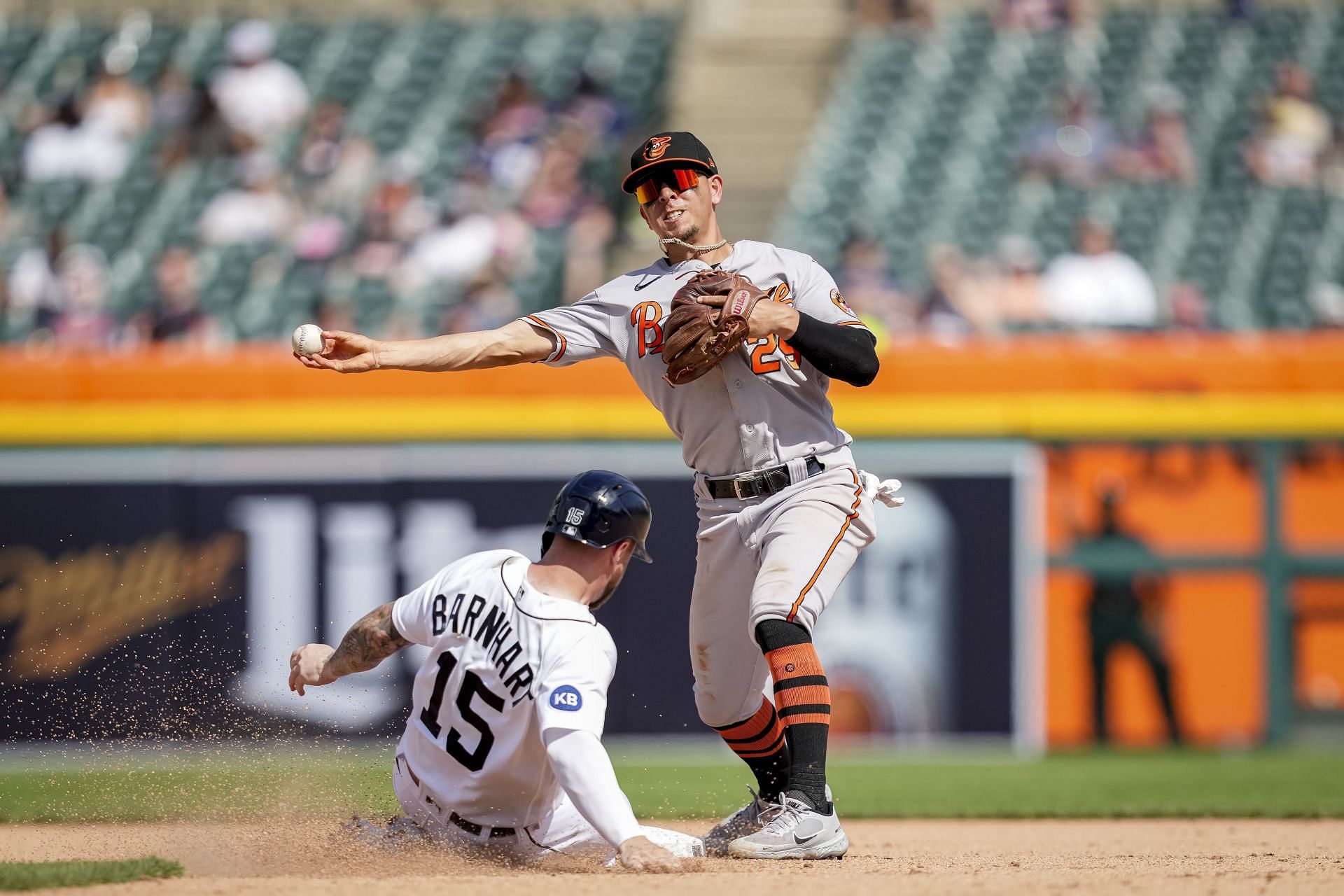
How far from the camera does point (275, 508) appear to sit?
8.25m

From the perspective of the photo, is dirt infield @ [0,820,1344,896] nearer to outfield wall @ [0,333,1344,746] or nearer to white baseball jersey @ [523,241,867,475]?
white baseball jersey @ [523,241,867,475]

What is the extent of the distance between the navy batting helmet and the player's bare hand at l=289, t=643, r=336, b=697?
2.29 ft

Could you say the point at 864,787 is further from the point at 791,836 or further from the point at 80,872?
the point at 80,872

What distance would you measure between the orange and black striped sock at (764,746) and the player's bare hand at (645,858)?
90 centimetres

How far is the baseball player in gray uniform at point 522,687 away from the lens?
12.8ft

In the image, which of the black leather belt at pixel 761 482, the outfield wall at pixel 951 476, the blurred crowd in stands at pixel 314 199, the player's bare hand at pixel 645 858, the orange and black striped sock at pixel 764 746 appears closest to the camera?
the player's bare hand at pixel 645 858

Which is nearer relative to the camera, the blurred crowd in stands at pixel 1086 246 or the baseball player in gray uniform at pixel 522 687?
the baseball player in gray uniform at pixel 522 687

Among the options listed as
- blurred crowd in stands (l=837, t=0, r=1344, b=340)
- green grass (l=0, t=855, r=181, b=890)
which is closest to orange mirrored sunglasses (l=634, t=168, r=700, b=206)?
green grass (l=0, t=855, r=181, b=890)

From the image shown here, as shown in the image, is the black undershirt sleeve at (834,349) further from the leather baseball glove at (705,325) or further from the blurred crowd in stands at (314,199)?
the blurred crowd in stands at (314,199)

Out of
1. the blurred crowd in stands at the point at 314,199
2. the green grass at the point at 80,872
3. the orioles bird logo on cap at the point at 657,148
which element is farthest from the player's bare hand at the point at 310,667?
the blurred crowd in stands at the point at 314,199

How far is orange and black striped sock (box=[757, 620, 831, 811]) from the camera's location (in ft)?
14.3

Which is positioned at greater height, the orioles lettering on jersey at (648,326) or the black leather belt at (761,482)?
the orioles lettering on jersey at (648,326)

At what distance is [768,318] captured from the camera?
4367 mm

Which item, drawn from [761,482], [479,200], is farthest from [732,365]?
[479,200]
